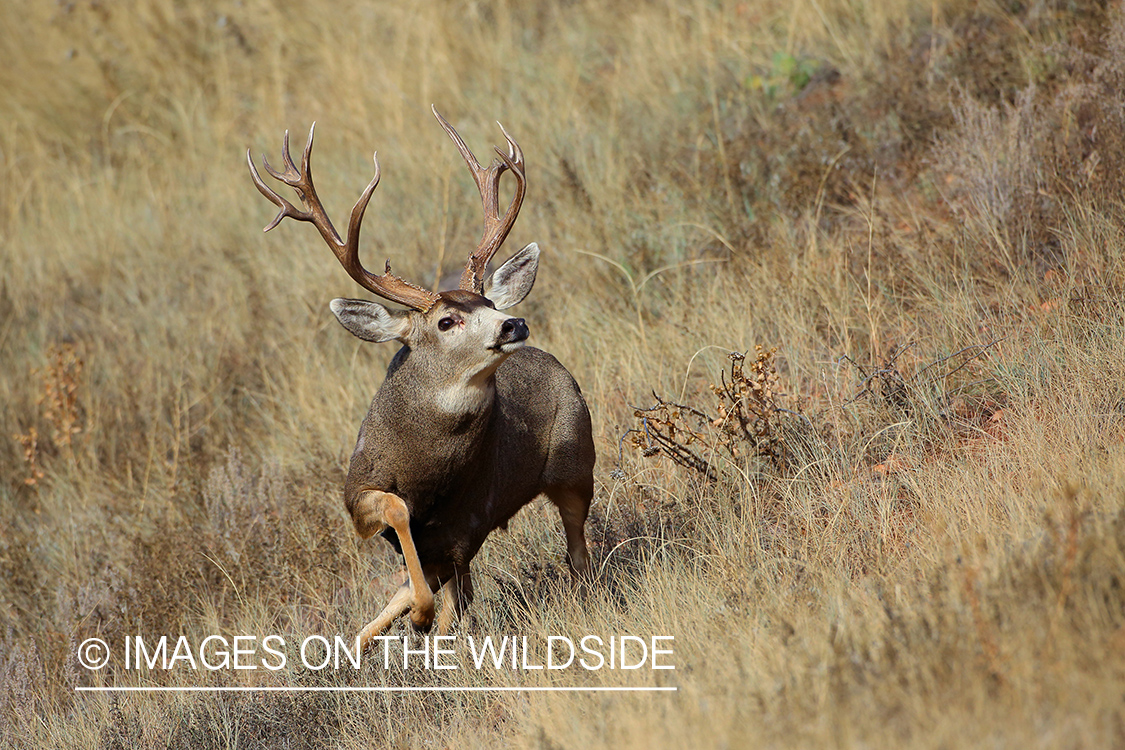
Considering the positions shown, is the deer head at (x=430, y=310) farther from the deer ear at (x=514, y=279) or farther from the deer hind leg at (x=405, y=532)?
the deer hind leg at (x=405, y=532)

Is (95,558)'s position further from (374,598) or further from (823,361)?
(823,361)

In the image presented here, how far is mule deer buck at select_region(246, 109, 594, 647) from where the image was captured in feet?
15.9

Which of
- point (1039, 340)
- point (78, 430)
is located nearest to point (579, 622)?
point (1039, 340)

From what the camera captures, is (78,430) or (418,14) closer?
(78,430)

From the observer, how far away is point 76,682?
19.4 ft

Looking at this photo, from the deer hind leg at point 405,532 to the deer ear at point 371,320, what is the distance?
27.3 inches

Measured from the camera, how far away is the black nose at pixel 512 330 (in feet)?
15.1

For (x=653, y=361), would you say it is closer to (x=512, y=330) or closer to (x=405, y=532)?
(x=512, y=330)

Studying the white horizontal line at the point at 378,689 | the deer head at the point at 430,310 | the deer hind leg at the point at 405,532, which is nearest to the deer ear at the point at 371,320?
the deer head at the point at 430,310

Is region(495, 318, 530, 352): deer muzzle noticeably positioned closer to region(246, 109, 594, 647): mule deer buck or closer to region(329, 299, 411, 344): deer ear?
region(246, 109, 594, 647): mule deer buck

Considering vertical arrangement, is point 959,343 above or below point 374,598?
above

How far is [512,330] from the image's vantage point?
463 cm

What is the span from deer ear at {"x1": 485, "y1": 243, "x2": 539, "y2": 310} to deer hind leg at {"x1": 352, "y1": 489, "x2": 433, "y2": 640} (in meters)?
1.17

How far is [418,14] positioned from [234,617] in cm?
725
